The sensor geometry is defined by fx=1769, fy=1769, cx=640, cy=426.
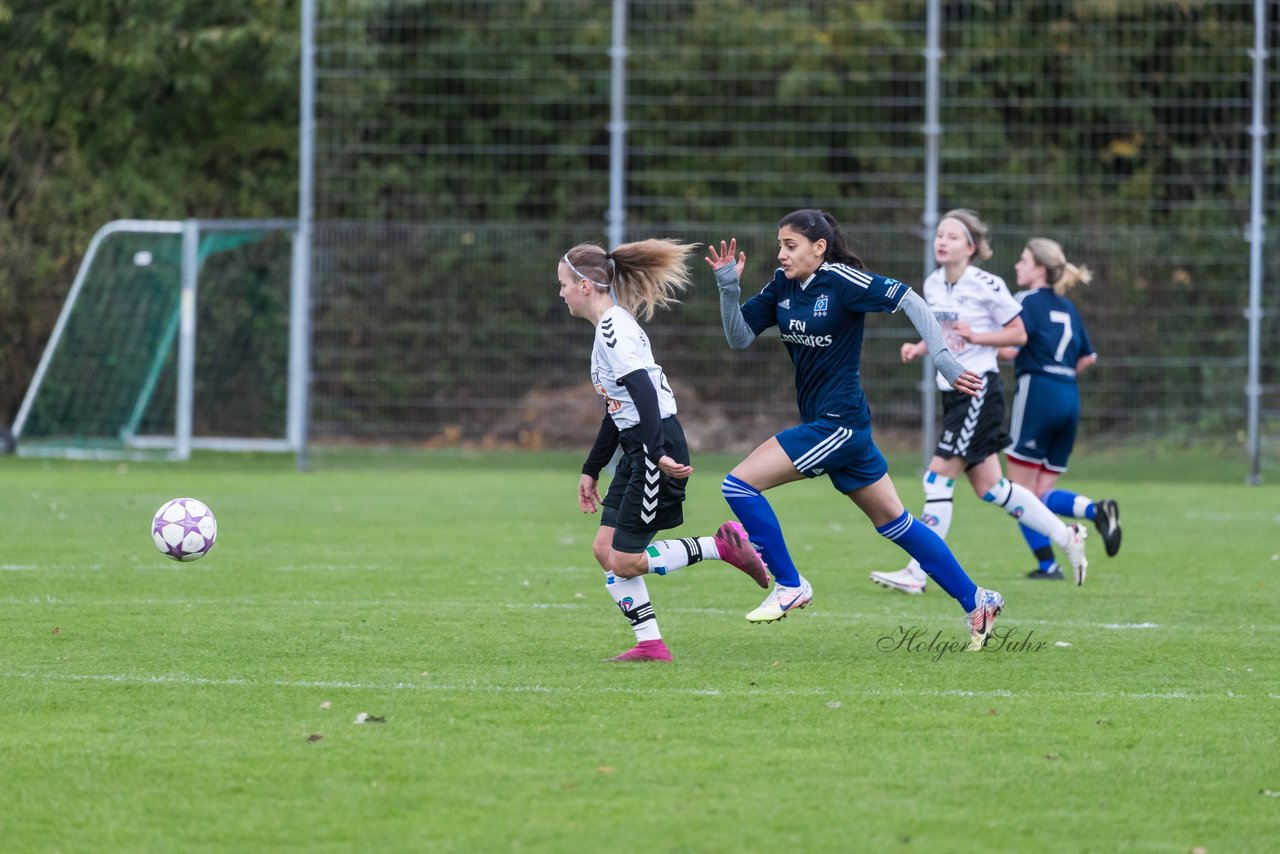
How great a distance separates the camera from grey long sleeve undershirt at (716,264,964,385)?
7.41m

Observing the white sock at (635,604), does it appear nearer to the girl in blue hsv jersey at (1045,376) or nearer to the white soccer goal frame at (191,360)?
the girl in blue hsv jersey at (1045,376)

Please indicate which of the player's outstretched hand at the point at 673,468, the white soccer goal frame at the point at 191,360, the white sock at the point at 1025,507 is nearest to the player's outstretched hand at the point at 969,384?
the player's outstretched hand at the point at 673,468

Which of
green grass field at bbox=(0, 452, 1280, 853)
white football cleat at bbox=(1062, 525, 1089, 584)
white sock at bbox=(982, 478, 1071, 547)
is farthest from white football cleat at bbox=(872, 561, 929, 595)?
white football cleat at bbox=(1062, 525, 1089, 584)

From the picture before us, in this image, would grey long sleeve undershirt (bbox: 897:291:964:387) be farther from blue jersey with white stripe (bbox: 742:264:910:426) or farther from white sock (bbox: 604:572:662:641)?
white sock (bbox: 604:572:662:641)

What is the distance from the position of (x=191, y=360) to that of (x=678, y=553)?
13.3 meters

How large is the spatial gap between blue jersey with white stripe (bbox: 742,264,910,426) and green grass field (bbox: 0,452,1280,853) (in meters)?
1.07

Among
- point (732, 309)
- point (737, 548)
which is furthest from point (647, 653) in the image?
point (732, 309)

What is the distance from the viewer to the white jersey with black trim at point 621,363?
7039 millimetres

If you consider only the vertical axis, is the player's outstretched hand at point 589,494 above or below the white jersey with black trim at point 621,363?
below

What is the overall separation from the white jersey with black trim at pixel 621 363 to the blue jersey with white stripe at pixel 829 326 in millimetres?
727

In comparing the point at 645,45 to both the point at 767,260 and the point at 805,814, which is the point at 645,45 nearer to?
the point at 767,260

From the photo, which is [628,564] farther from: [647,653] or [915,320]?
[915,320]

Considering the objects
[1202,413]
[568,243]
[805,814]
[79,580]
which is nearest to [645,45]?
[568,243]

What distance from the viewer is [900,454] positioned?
63.6 ft
